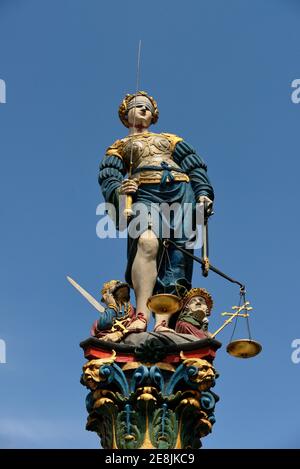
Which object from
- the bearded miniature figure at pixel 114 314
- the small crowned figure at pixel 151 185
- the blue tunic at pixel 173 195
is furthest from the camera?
the blue tunic at pixel 173 195

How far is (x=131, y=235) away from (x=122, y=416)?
3.84 m

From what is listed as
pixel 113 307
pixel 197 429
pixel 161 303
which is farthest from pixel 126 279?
pixel 197 429

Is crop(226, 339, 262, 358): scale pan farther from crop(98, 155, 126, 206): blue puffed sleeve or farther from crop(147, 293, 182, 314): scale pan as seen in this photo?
crop(98, 155, 126, 206): blue puffed sleeve

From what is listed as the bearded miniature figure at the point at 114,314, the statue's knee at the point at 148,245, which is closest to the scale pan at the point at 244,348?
the bearded miniature figure at the point at 114,314

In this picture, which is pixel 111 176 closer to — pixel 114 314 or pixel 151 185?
pixel 151 185

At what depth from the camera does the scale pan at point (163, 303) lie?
2047 centimetres

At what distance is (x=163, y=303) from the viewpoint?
2050 centimetres

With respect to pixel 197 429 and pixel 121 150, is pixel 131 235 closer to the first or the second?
pixel 121 150

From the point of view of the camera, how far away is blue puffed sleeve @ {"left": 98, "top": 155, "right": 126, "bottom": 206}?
23375mm

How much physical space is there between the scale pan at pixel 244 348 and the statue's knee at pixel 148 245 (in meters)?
2.75

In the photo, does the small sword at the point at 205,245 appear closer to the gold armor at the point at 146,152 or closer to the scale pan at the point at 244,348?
the gold armor at the point at 146,152

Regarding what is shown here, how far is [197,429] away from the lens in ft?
66.2

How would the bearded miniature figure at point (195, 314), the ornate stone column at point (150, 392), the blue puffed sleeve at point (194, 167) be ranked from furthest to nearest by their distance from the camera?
1. the blue puffed sleeve at point (194, 167)
2. the bearded miniature figure at point (195, 314)
3. the ornate stone column at point (150, 392)

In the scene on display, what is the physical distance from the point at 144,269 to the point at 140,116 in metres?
3.93
